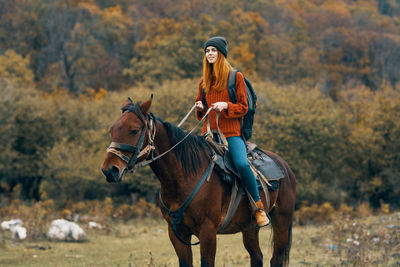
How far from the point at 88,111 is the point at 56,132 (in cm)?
287

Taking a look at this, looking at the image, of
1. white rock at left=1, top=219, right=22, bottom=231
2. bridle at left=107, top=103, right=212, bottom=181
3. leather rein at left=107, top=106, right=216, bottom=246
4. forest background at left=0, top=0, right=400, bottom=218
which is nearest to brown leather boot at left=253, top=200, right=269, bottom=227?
leather rein at left=107, top=106, right=216, bottom=246

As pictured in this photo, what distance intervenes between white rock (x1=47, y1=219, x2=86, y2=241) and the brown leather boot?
11041mm

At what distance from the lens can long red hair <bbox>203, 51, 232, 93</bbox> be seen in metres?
6.79

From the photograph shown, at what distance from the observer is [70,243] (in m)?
16.2

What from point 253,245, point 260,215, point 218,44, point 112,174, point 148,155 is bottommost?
point 253,245

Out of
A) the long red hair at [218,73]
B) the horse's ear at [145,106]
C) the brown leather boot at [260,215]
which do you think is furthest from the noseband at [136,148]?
the brown leather boot at [260,215]

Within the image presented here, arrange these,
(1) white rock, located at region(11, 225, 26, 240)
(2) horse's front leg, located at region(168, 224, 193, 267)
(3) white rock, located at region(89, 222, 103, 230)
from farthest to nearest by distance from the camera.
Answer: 1. (3) white rock, located at region(89, 222, 103, 230)
2. (1) white rock, located at region(11, 225, 26, 240)
3. (2) horse's front leg, located at region(168, 224, 193, 267)

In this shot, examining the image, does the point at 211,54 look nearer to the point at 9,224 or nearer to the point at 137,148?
the point at 137,148

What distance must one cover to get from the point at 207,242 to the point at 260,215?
92 cm

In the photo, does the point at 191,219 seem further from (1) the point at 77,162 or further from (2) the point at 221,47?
(1) the point at 77,162

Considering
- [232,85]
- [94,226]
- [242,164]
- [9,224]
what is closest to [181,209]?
[242,164]

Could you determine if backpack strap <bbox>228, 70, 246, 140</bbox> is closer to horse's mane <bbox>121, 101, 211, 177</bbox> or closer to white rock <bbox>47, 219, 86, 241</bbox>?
horse's mane <bbox>121, 101, 211, 177</bbox>

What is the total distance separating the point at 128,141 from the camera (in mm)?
5867

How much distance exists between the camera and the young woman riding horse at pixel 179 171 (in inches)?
232
